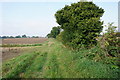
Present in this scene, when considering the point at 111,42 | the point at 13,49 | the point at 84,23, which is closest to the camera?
the point at 111,42

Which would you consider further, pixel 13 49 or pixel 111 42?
pixel 13 49

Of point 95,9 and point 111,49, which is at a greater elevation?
point 95,9

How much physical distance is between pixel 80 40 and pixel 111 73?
6.20m

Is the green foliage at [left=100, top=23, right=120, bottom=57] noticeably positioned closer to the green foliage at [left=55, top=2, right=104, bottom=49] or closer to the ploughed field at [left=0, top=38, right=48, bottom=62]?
the green foliage at [left=55, top=2, right=104, bottom=49]

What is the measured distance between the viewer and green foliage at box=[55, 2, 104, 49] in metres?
10.1

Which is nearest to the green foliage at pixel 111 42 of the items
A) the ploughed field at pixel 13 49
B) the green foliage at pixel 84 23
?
the green foliage at pixel 84 23

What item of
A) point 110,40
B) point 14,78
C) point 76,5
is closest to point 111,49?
point 110,40

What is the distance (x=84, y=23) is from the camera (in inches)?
401

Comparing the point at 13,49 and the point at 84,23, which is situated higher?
the point at 84,23

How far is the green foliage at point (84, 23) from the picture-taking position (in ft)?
33.3

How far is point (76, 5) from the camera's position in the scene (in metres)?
11.6

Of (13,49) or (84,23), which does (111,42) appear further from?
(13,49)

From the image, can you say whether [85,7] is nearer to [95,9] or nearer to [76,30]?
[95,9]

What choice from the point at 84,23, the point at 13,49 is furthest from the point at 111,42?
the point at 13,49
